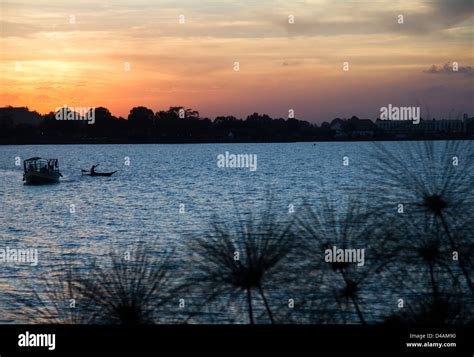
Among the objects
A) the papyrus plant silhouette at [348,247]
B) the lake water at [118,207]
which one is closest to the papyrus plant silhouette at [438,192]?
the papyrus plant silhouette at [348,247]

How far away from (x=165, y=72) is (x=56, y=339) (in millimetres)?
81237

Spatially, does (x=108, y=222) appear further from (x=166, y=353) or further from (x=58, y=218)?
(x=166, y=353)

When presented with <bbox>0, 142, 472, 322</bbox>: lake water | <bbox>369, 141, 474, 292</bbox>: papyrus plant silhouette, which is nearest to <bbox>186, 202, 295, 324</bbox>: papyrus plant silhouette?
<bbox>369, 141, 474, 292</bbox>: papyrus plant silhouette

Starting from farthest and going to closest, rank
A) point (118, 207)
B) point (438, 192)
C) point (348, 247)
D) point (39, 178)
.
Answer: point (39, 178) → point (118, 207) → point (438, 192) → point (348, 247)

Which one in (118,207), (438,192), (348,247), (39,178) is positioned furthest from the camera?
(39,178)

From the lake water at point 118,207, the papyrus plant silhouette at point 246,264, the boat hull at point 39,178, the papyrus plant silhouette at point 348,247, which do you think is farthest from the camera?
the boat hull at point 39,178

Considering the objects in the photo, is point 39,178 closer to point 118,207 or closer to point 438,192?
point 118,207

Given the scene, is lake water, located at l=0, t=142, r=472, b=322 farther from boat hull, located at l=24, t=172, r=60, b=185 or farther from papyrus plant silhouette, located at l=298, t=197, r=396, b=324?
papyrus plant silhouette, located at l=298, t=197, r=396, b=324

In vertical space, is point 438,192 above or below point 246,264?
above

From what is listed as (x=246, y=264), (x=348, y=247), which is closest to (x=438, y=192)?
(x=348, y=247)

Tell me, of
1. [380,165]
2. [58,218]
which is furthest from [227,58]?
[380,165]

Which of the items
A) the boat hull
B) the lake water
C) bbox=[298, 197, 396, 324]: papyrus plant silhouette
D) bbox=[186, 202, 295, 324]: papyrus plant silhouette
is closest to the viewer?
bbox=[186, 202, 295, 324]: papyrus plant silhouette

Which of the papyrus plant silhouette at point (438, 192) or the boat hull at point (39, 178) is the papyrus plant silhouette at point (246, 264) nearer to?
the papyrus plant silhouette at point (438, 192)

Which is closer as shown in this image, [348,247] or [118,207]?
[348,247]
